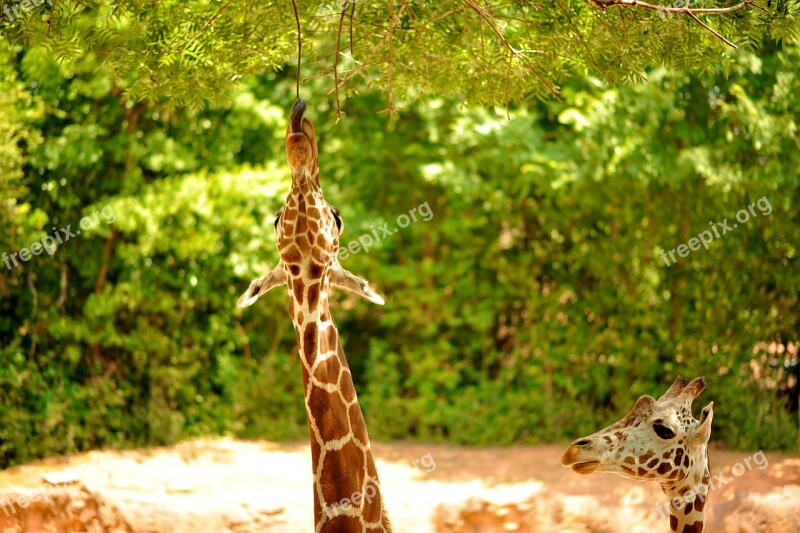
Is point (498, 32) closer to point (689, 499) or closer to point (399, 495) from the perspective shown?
point (689, 499)

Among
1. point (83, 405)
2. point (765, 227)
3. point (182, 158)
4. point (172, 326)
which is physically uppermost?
point (182, 158)

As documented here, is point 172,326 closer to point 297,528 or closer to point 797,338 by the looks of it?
point 297,528

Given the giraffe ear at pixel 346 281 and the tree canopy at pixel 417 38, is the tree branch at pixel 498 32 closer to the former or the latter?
the tree canopy at pixel 417 38

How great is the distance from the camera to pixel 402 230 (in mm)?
10977

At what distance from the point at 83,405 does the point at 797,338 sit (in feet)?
24.1

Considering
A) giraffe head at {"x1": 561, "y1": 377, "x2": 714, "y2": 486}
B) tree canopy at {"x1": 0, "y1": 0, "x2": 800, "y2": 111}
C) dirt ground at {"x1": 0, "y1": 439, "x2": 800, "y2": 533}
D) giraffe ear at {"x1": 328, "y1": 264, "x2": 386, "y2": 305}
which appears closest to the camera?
giraffe head at {"x1": 561, "y1": 377, "x2": 714, "y2": 486}

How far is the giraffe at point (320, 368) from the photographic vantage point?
12.9 ft

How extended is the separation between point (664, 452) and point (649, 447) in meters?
0.07

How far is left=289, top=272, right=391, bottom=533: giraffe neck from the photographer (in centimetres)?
394

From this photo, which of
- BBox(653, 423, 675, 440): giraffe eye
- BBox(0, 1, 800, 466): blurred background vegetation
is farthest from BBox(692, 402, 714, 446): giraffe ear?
BBox(0, 1, 800, 466): blurred background vegetation

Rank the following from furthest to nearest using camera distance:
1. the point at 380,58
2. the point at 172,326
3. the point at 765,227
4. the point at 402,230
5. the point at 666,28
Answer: the point at 402,230 → the point at 172,326 → the point at 765,227 → the point at 380,58 → the point at 666,28

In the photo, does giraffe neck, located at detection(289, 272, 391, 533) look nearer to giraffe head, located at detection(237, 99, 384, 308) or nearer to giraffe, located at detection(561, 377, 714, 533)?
giraffe head, located at detection(237, 99, 384, 308)

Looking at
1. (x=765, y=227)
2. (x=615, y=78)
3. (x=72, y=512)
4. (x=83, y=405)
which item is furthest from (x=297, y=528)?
(x=765, y=227)

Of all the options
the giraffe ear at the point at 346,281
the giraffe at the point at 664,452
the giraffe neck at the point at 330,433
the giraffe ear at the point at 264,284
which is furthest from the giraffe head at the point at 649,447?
the giraffe ear at the point at 264,284
